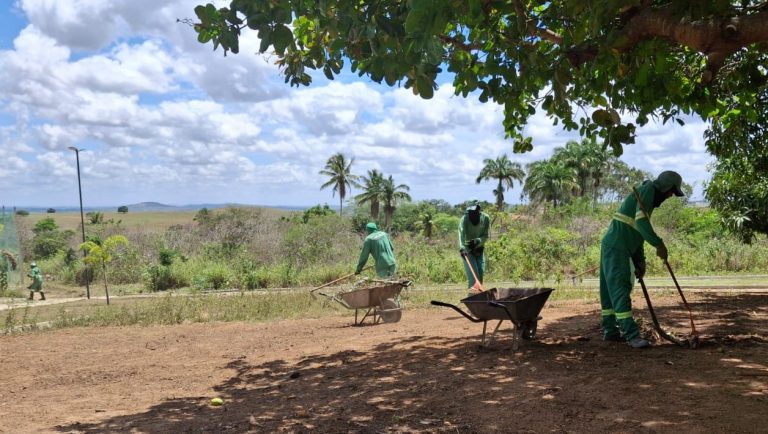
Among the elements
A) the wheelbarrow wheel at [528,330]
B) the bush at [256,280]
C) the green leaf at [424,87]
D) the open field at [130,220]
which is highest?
the open field at [130,220]

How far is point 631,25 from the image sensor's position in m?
4.57

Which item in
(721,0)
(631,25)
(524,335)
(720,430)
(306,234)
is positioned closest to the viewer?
(720,430)

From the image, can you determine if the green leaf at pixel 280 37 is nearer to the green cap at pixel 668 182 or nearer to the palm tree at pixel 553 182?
the green cap at pixel 668 182

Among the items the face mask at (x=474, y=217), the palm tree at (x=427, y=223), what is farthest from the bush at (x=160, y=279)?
the palm tree at (x=427, y=223)

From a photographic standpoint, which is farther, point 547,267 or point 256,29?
point 547,267

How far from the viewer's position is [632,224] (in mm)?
6203

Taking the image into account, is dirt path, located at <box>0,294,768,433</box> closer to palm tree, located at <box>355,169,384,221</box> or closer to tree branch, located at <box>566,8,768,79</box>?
tree branch, located at <box>566,8,768,79</box>

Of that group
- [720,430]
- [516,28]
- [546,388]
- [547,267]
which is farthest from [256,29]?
[547,267]

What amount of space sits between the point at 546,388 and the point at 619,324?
5.49ft

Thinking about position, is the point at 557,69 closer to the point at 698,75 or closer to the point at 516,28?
the point at 516,28

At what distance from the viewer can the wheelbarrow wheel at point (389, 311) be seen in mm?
9490

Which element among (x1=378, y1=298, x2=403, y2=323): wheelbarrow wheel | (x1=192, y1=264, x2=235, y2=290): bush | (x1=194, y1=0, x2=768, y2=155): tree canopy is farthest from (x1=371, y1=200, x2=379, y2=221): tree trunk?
(x1=194, y1=0, x2=768, y2=155): tree canopy

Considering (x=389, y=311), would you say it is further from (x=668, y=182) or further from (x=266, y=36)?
(x=266, y=36)

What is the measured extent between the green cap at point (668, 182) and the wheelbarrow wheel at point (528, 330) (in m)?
1.95
